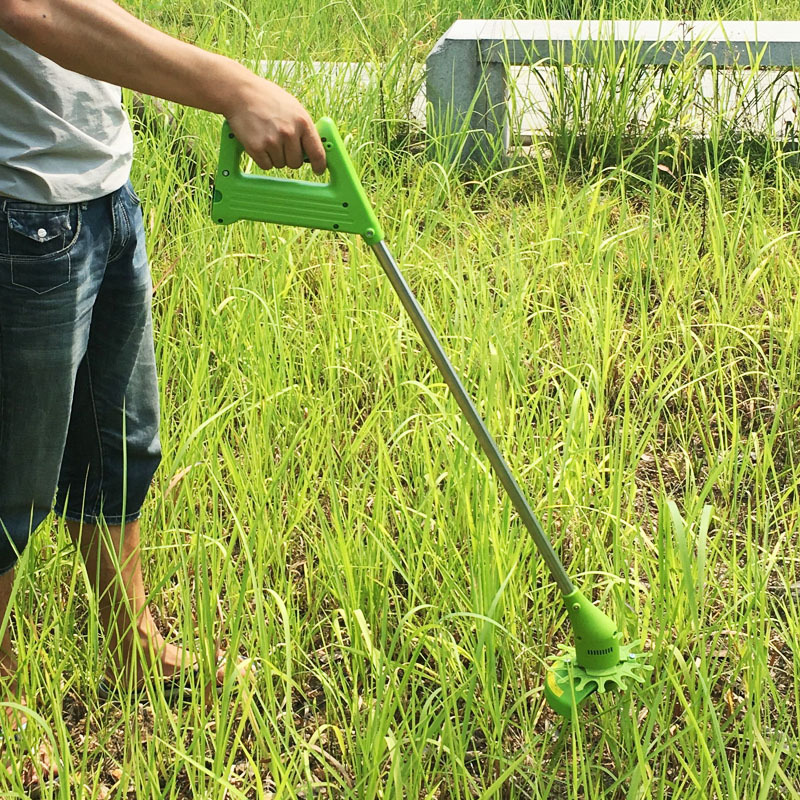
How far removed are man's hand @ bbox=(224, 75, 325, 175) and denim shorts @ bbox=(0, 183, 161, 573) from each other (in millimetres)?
227

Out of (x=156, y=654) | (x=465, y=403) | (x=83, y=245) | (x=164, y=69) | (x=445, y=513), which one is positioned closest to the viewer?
(x=164, y=69)

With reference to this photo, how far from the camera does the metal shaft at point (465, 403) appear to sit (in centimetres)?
128

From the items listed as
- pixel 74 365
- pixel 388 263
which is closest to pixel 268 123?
pixel 388 263

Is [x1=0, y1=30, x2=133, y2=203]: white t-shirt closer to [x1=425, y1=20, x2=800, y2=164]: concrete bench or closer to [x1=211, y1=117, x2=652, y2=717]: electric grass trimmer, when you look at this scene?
[x1=211, y1=117, x2=652, y2=717]: electric grass trimmer

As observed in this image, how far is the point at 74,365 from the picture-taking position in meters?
1.26

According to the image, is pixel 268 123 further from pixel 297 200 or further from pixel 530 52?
pixel 530 52

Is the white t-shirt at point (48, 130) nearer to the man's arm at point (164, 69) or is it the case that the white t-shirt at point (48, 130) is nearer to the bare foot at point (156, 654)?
the man's arm at point (164, 69)

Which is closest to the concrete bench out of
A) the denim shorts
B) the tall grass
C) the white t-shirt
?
the tall grass

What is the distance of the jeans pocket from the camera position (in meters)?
1.16

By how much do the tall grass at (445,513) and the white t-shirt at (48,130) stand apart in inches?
19.1

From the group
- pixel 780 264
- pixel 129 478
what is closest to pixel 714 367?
pixel 780 264

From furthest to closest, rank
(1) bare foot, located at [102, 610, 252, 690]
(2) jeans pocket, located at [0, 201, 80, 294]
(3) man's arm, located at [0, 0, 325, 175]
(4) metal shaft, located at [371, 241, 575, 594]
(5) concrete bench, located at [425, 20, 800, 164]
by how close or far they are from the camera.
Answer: (5) concrete bench, located at [425, 20, 800, 164], (1) bare foot, located at [102, 610, 252, 690], (4) metal shaft, located at [371, 241, 575, 594], (2) jeans pocket, located at [0, 201, 80, 294], (3) man's arm, located at [0, 0, 325, 175]

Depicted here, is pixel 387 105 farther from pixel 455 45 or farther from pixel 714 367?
pixel 714 367

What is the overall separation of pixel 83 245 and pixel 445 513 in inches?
27.9
